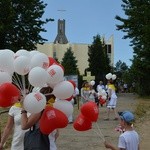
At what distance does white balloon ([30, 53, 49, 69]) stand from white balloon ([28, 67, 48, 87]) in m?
0.14

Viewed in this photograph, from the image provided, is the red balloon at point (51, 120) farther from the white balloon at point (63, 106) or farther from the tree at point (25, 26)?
the tree at point (25, 26)

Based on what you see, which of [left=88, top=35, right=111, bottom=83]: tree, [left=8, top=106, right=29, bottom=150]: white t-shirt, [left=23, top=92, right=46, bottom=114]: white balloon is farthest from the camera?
[left=88, top=35, right=111, bottom=83]: tree

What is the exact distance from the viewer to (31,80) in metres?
6.56

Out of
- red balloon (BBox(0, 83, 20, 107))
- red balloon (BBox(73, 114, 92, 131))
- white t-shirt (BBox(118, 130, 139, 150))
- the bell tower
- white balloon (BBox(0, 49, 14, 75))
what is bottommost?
white t-shirt (BBox(118, 130, 139, 150))

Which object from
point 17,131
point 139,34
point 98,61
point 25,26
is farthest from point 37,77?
point 98,61

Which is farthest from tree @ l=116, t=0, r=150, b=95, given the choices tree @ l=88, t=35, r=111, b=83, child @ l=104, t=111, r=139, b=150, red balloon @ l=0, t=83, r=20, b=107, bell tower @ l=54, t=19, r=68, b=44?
bell tower @ l=54, t=19, r=68, b=44

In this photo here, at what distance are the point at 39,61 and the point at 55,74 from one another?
271 mm

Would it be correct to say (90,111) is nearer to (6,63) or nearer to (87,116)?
(87,116)

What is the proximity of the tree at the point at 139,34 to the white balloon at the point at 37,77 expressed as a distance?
40.4m

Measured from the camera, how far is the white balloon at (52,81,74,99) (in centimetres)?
669

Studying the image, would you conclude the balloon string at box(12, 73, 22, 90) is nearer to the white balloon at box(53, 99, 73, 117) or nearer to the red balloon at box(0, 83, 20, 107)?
the red balloon at box(0, 83, 20, 107)

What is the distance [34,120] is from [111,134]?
34.9ft

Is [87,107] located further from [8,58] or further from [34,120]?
[8,58]

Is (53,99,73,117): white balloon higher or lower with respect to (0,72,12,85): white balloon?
lower
